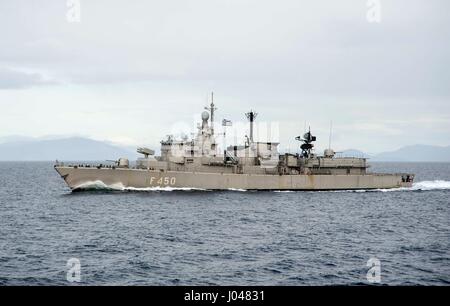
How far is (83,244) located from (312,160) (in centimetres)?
3846

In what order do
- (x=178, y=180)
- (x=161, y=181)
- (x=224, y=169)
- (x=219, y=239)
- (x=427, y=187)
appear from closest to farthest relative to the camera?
(x=219, y=239), (x=161, y=181), (x=178, y=180), (x=224, y=169), (x=427, y=187)

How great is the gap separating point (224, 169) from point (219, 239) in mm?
27394

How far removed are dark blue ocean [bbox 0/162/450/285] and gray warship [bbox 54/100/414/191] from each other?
92.6 inches

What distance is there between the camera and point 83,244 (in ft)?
92.5

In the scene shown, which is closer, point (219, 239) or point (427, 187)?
point (219, 239)

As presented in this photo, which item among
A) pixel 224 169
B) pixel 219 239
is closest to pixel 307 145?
pixel 224 169

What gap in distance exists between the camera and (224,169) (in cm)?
5709

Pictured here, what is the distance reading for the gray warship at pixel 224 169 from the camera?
5409 cm

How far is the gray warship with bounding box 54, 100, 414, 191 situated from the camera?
54094mm

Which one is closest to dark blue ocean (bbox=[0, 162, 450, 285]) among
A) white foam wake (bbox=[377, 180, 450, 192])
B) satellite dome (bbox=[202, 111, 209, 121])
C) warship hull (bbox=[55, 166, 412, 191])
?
warship hull (bbox=[55, 166, 412, 191])

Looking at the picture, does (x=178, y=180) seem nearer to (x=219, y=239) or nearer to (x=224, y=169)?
(x=224, y=169)

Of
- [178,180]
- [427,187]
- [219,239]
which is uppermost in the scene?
[178,180]

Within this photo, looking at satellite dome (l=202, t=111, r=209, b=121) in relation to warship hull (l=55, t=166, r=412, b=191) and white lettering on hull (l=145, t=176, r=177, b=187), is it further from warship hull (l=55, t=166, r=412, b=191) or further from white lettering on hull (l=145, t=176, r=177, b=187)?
white lettering on hull (l=145, t=176, r=177, b=187)
